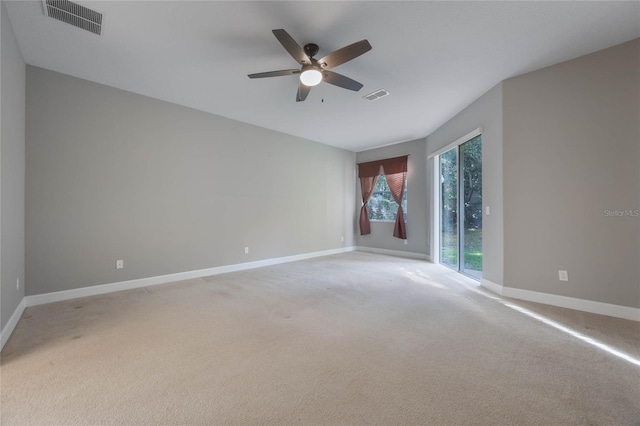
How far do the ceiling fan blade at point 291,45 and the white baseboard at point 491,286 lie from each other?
351 cm

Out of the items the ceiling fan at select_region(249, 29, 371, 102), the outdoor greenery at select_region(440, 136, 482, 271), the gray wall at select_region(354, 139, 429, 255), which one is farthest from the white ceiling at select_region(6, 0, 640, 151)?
the gray wall at select_region(354, 139, 429, 255)

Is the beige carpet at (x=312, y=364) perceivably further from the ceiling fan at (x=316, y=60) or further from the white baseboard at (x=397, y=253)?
the white baseboard at (x=397, y=253)

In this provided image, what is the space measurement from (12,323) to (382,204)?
20.7 feet

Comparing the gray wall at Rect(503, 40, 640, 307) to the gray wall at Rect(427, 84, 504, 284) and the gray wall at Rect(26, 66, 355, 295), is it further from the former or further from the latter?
the gray wall at Rect(26, 66, 355, 295)

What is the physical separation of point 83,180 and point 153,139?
100cm

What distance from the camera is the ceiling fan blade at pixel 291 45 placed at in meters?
2.05

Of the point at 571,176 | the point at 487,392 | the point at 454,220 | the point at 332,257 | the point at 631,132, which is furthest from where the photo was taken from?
the point at 332,257

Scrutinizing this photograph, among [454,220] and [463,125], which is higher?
[463,125]

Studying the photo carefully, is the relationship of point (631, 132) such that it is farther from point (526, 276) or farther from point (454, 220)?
point (454, 220)

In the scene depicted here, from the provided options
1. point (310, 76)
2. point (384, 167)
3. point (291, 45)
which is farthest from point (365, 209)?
point (291, 45)

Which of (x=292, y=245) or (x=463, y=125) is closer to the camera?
(x=463, y=125)

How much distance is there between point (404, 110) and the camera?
14.0 ft

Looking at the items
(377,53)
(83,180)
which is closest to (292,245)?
(83,180)

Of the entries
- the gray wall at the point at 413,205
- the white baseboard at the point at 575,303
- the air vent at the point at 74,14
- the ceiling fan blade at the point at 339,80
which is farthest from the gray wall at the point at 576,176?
the air vent at the point at 74,14
